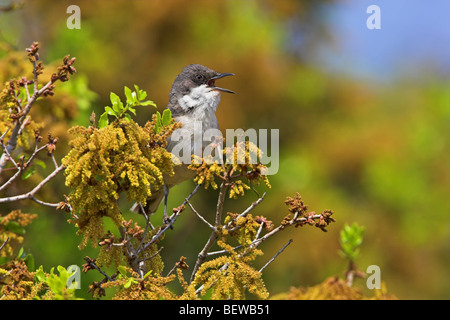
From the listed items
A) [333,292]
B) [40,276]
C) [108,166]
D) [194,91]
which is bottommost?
[333,292]

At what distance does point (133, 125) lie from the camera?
3121 mm

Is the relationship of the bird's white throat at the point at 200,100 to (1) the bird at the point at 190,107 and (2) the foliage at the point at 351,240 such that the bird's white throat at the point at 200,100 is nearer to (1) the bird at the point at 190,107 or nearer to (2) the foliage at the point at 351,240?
(1) the bird at the point at 190,107

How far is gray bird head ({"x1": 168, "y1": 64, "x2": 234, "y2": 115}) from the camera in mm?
5071

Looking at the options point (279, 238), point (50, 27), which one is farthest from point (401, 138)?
point (50, 27)

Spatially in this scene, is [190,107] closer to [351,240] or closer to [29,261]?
[351,240]

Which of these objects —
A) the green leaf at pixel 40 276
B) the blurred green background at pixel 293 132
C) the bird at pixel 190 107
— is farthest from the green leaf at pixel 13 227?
the blurred green background at pixel 293 132

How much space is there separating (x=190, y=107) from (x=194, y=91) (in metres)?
0.21

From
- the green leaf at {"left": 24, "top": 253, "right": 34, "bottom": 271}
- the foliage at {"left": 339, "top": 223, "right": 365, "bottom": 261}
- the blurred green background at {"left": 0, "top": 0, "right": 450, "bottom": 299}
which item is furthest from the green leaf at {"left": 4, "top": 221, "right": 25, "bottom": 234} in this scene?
the blurred green background at {"left": 0, "top": 0, "right": 450, "bottom": 299}

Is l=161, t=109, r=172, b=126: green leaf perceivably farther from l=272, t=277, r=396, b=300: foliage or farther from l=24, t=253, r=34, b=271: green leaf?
l=272, t=277, r=396, b=300: foliage

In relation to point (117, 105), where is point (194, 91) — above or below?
above

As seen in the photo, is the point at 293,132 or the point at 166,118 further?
the point at 293,132

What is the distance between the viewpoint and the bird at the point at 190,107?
4.83 metres

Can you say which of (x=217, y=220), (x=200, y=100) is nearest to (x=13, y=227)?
(x=217, y=220)

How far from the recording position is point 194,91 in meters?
5.19
